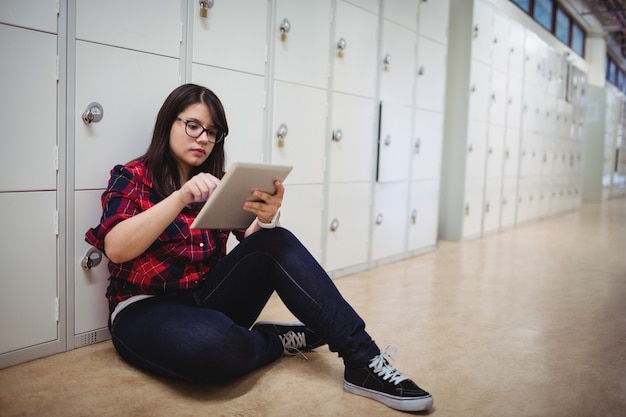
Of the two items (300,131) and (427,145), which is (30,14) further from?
(427,145)

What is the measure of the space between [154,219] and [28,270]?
2.03 ft

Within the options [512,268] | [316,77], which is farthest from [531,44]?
[316,77]

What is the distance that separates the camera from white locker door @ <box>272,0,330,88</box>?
264cm

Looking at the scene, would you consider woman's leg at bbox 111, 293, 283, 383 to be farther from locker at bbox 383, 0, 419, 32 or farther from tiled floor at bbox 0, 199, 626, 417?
locker at bbox 383, 0, 419, 32

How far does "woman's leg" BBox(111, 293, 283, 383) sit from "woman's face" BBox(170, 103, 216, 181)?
0.44m

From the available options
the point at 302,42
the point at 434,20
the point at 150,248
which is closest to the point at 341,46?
the point at 302,42

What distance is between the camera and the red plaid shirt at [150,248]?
1577 millimetres

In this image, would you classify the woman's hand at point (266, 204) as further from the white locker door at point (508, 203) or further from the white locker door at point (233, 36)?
the white locker door at point (508, 203)

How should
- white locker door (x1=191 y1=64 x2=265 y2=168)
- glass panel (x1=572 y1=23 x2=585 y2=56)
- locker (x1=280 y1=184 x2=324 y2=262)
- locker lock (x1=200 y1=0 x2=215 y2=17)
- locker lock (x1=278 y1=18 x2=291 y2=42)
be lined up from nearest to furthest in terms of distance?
locker lock (x1=200 y1=0 x2=215 y2=17) → white locker door (x1=191 y1=64 x2=265 y2=168) → locker lock (x1=278 y1=18 x2=291 y2=42) → locker (x1=280 y1=184 x2=324 y2=262) → glass panel (x1=572 y1=23 x2=585 y2=56)

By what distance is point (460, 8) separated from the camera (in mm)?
4707

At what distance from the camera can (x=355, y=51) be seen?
3.22 meters

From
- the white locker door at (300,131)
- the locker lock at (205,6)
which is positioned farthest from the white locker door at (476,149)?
the locker lock at (205,6)

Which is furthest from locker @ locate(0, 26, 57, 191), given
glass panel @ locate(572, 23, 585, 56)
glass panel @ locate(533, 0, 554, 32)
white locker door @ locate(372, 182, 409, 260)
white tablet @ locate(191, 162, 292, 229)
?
glass panel @ locate(572, 23, 585, 56)

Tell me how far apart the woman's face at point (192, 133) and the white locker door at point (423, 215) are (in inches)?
100
